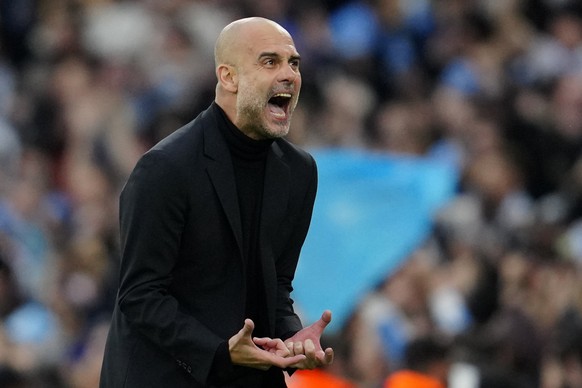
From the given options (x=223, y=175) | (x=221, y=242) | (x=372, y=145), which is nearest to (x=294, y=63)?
(x=223, y=175)

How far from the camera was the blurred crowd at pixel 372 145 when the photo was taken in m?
8.95

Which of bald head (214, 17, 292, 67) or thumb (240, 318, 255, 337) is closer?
thumb (240, 318, 255, 337)

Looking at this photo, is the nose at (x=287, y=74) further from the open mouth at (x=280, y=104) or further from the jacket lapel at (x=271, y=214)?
the jacket lapel at (x=271, y=214)

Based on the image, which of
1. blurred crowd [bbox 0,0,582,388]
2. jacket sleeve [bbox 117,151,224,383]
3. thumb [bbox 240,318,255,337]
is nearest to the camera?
thumb [bbox 240,318,255,337]

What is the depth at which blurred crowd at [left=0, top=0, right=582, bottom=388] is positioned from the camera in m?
8.95

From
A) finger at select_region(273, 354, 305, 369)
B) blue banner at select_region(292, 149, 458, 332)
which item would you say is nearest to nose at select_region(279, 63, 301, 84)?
finger at select_region(273, 354, 305, 369)

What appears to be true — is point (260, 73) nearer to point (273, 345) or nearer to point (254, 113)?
point (254, 113)

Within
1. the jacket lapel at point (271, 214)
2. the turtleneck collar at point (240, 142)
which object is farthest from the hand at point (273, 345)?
the turtleneck collar at point (240, 142)

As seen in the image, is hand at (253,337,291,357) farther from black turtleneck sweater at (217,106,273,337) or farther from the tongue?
the tongue

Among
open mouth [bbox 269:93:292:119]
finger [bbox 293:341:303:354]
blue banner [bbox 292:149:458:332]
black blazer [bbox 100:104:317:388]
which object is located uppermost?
blue banner [bbox 292:149:458:332]

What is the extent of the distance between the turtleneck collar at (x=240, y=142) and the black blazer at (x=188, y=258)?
0.02 meters

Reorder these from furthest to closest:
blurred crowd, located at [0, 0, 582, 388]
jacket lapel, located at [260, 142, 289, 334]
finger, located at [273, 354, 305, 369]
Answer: blurred crowd, located at [0, 0, 582, 388]
jacket lapel, located at [260, 142, 289, 334]
finger, located at [273, 354, 305, 369]

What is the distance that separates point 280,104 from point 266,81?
12 centimetres

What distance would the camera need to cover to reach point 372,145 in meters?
12.5
